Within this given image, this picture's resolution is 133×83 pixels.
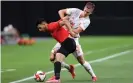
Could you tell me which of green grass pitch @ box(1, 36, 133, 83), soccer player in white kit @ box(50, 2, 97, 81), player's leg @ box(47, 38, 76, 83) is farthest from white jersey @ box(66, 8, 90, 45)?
green grass pitch @ box(1, 36, 133, 83)

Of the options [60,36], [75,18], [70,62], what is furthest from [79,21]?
[70,62]

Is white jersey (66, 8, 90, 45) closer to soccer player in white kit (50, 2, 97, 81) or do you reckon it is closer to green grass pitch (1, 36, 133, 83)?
soccer player in white kit (50, 2, 97, 81)

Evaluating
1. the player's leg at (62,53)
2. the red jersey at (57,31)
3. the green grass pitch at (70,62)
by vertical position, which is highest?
the red jersey at (57,31)

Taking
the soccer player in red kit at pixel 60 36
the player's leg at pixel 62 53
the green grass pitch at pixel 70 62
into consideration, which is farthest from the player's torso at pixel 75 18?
the green grass pitch at pixel 70 62

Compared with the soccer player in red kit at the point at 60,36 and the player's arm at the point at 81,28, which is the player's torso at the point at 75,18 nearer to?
the player's arm at the point at 81,28

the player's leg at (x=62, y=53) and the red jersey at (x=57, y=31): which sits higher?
the red jersey at (x=57, y=31)

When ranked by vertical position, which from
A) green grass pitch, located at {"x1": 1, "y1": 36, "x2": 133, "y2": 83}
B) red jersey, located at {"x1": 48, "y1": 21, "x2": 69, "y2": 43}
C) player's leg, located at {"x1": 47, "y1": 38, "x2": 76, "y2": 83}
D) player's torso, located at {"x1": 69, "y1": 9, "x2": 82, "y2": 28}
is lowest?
green grass pitch, located at {"x1": 1, "y1": 36, "x2": 133, "y2": 83}

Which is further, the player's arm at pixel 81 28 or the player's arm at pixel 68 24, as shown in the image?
the player's arm at pixel 81 28

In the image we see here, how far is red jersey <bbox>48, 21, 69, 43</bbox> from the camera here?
13094mm

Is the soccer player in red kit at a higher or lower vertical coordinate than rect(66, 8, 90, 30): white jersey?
lower

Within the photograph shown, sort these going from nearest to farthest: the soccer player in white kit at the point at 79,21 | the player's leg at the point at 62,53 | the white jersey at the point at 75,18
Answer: the player's leg at the point at 62,53 → the soccer player in white kit at the point at 79,21 → the white jersey at the point at 75,18

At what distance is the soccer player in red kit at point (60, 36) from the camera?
1308 centimetres

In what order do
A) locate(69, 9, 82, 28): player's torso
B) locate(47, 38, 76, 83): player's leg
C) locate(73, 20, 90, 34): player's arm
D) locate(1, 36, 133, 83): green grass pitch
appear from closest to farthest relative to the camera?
locate(47, 38, 76, 83): player's leg, locate(73, 20, 90, 34): player's arm, locate(69, 9, 82, 28): player's torso, locate(1, 36, 133, 83): green grass pitch

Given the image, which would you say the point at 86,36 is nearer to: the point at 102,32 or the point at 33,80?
the point at 102,32
